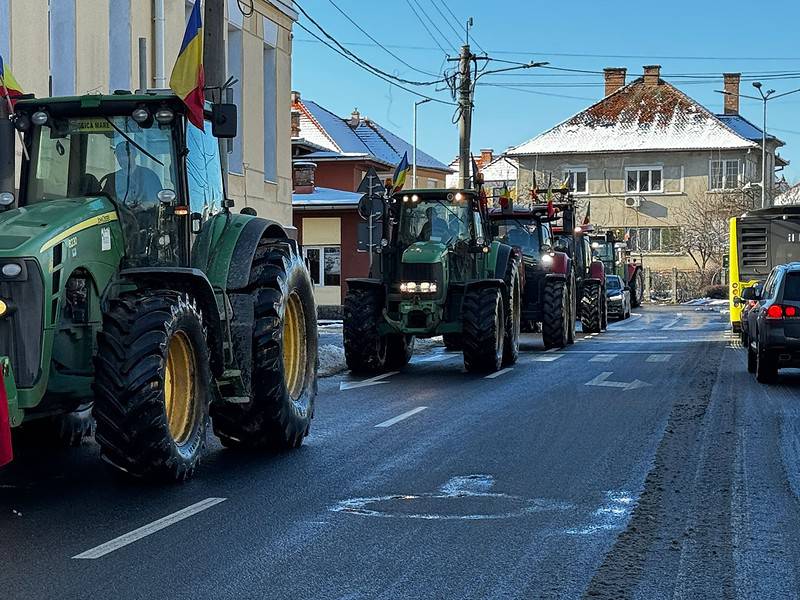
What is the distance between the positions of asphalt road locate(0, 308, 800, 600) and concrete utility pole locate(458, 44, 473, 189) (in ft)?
64.8

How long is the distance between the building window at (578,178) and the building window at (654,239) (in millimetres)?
3725

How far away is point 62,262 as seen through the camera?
8.41 m

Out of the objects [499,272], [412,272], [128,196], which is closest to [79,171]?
[128,196]

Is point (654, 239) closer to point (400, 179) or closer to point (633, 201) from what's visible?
point (633, 201)

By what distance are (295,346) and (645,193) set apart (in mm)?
68701

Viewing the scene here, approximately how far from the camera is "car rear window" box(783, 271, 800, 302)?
17094mm

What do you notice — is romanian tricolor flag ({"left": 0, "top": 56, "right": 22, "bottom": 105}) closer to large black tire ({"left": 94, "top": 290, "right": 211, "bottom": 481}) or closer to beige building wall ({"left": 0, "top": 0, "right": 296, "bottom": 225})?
large black tire ({"left": 94, "top": 290, "right": 211, "bottom": 481})

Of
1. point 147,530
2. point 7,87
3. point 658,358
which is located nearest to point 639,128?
point 658,358

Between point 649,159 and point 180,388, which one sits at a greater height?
point 649,159

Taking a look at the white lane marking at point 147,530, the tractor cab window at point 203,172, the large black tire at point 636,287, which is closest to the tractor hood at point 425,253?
the tractor cab window at point 203,172

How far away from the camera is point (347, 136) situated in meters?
59.7

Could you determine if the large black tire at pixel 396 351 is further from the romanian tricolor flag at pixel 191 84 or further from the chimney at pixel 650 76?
the chimney at pixel 650 76

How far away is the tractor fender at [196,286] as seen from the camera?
905 centimetres

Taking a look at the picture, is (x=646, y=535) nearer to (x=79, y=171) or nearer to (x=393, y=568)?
(x=393, y=568)
